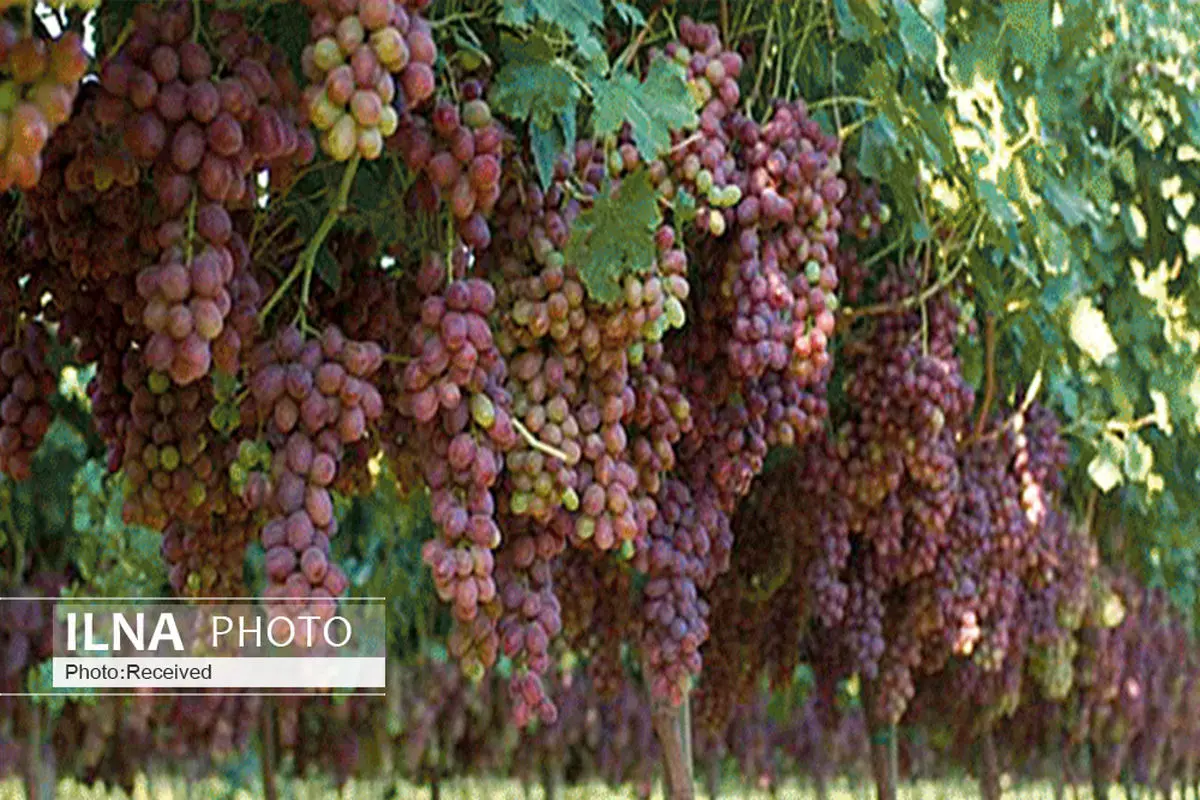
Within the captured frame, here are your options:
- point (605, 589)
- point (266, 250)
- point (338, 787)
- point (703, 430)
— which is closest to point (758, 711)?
point (338, 787)

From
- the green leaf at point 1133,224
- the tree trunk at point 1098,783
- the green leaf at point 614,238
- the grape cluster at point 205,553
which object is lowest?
the tree trunk at point 1098,783

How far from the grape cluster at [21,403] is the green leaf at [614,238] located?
1.87 ft

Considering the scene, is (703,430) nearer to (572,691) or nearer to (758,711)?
(572,691)

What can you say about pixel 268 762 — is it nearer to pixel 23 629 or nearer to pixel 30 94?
pixel 23 629

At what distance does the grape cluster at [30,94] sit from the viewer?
51.6 inches

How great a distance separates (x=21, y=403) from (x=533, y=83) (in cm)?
63

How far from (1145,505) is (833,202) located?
7.54ft

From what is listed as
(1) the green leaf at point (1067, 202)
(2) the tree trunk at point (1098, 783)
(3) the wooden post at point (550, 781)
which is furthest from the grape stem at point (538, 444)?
(3) the wooden post at point (550, 781)

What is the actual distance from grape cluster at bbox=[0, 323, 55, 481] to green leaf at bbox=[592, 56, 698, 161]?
64 cm

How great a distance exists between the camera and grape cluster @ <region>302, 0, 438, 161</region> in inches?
60.1

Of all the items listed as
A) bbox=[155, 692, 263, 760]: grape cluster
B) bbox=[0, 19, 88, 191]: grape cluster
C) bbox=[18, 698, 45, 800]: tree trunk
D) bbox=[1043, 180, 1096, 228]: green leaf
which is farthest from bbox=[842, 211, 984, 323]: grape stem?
bbox=[18, 698, 45, 800]: tree trunk

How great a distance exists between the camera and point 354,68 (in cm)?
153

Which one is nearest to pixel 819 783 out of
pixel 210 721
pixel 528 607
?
pixel 210 721

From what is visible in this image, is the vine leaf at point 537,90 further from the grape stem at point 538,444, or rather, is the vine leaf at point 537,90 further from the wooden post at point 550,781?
the wooden post at point 550,781
